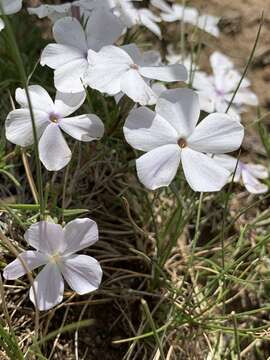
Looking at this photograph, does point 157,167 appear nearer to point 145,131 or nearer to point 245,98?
point 145,131

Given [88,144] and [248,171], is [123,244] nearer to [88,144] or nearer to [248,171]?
[88,144]

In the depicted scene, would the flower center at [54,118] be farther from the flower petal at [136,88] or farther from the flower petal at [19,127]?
the flower petal at [136,88]

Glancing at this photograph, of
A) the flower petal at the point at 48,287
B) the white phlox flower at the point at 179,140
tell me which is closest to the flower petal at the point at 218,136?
the white phlox flower at the point at 179,140

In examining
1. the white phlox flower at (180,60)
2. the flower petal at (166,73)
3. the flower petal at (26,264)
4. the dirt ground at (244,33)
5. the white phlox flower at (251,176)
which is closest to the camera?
the flower petal at (26,264)

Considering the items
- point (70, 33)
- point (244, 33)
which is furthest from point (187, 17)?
point (70, 33)

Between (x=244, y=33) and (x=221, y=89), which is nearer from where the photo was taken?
(x=221, y=89)

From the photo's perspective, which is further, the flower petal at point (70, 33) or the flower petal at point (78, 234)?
the flower petal at point (70, 33)

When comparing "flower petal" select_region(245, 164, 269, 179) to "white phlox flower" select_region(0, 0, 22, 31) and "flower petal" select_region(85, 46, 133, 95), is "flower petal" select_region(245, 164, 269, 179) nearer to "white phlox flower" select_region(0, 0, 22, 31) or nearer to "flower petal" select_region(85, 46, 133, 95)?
"flower petal" select_region(85, 46, 133, 95)
